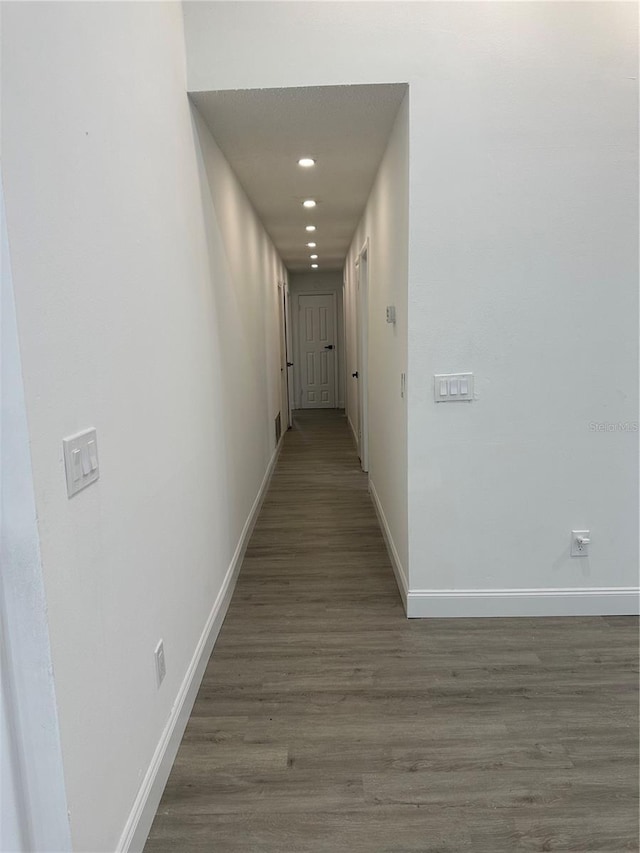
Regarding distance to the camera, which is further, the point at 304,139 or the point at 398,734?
the point at 304,139

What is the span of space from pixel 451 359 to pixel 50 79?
5.90 feet

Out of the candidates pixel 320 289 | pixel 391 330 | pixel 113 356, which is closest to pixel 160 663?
pixel 113 356

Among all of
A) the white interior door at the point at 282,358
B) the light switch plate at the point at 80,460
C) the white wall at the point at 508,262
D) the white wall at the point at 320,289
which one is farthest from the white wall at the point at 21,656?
the white wall at the point at 320,289

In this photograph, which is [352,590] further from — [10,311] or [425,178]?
[10,311]

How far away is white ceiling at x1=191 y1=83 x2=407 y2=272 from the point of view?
2.33m

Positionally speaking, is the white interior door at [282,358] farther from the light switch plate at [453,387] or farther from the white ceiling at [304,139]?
the light switch plate at [453,387]

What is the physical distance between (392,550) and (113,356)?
88.6 inches

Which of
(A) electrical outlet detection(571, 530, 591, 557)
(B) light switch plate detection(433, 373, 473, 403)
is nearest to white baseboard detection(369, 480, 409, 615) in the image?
(A) electrical outlet detection(571, 530, 591, 557)

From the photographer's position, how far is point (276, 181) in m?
3.57

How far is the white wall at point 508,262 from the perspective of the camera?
221 cm

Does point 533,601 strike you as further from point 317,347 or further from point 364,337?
point 317,347

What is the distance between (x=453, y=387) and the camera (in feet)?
7.96

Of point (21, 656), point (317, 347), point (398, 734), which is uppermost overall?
point (317, 347)

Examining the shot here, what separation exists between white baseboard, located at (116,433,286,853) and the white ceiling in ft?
7.31
